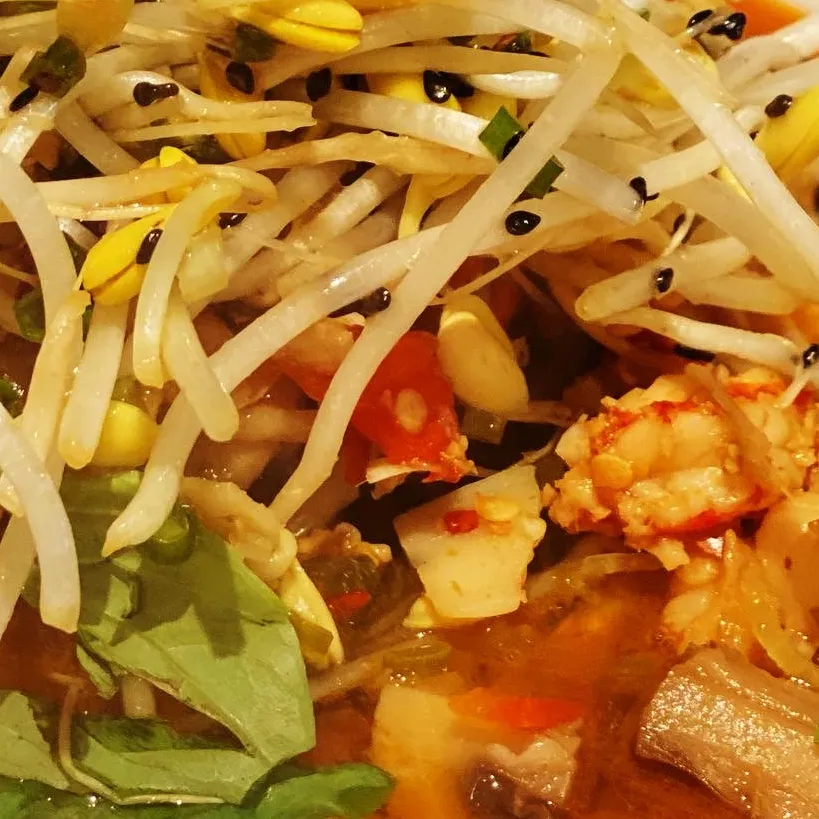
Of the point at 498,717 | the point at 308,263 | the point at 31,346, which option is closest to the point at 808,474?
the point at 498,717

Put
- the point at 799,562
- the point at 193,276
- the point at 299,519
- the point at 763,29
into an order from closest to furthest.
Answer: the point at 193,276 < the point at 799,562 < the point at 299,519 < the point at 763,29

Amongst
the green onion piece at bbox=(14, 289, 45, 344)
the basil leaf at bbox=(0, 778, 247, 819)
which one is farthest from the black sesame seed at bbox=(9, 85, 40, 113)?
the basil leaf at bbox=(0, 778, 247, 819)

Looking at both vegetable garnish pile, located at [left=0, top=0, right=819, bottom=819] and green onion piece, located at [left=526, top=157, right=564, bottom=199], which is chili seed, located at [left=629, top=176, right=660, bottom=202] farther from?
green onion piece, located at [left=526, top=157, right=564, bottom=199]

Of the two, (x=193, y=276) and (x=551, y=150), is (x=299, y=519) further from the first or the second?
(x=551, y=150)

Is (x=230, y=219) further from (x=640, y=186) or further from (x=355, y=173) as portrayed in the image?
(x=640, y=186)

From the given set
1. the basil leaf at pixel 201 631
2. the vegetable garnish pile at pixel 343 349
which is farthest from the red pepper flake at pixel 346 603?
the basil leaf at pixel 201 631

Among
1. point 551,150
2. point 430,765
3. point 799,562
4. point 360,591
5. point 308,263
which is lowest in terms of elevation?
point 430,765

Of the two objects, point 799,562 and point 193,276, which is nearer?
point 193,276
